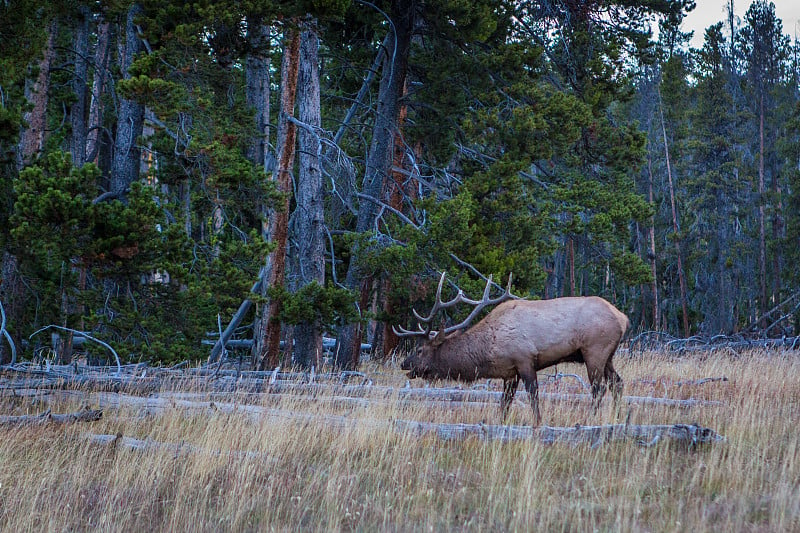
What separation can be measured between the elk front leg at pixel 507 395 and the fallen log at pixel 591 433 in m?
1.42

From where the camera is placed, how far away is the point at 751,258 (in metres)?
35.9

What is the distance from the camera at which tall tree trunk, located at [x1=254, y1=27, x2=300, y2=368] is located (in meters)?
11.4

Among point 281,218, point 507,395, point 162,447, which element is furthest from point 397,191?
point 162,447

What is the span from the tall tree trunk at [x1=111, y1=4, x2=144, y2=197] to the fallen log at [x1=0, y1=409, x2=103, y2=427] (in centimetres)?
420

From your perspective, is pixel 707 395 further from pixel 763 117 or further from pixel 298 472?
pixel 763 117

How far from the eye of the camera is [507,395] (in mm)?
8578

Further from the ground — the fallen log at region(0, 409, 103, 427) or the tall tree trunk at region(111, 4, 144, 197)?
the tall tree trunk at region(111, 4, 144, 197)

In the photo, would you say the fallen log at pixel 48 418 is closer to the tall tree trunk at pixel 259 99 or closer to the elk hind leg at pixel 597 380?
the tall tree trunk at pixel 259 99

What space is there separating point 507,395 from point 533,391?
1.35 feet

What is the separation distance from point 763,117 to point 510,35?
22.2m

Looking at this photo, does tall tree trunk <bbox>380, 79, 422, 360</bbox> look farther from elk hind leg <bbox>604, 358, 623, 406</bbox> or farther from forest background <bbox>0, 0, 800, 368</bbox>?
elk hind leg <bbox>604, 358, 623, 406</bbox>

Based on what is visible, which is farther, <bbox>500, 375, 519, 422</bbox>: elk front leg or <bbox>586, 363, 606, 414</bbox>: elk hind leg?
<bbox>586, 363, 606, 414</bbox>: elk hind leg

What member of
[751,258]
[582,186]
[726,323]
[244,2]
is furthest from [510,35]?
[751,258]

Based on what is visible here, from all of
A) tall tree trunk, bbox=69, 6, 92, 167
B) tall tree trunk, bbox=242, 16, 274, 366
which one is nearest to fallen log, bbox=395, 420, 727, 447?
tall tree trunk, bbox=242, 16, 274, 366
